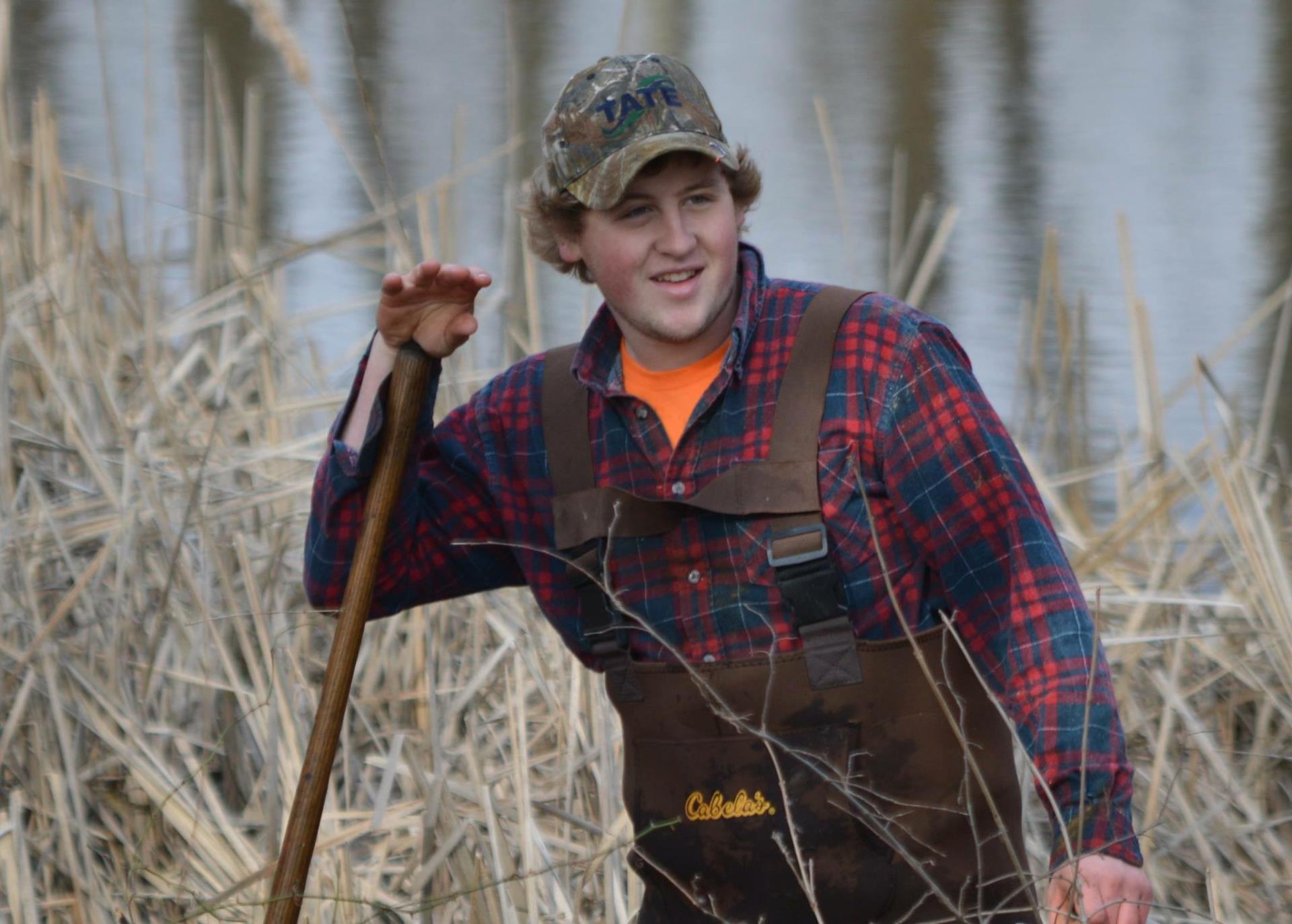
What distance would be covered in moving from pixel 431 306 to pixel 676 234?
1.08 ft

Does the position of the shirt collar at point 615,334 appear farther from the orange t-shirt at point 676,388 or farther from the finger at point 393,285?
the finger at point 393,285

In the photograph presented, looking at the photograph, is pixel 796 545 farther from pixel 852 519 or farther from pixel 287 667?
pixel 287 667

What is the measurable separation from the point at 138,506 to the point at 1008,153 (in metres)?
6.60

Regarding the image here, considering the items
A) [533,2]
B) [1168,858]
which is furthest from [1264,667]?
[533,2]

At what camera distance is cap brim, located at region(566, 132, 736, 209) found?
7.22 ft

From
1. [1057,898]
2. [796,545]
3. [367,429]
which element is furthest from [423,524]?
[1057,898]

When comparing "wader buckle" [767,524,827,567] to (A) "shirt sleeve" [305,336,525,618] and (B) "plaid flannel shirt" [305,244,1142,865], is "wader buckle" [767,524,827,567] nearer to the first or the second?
(B) "plaid flannel shirt" [305,244,1142,865]

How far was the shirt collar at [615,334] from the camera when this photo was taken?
7.36 ft

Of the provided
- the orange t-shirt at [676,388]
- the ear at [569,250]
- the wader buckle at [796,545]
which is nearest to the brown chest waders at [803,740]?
the wader buckle at [796,545]

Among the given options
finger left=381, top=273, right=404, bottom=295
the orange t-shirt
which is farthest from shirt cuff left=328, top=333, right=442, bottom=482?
the orange t-shirt

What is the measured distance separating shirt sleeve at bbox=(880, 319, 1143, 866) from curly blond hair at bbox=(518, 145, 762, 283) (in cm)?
42

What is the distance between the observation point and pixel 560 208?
239cm

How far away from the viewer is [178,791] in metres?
2.92

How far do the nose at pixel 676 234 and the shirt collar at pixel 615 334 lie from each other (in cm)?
10
